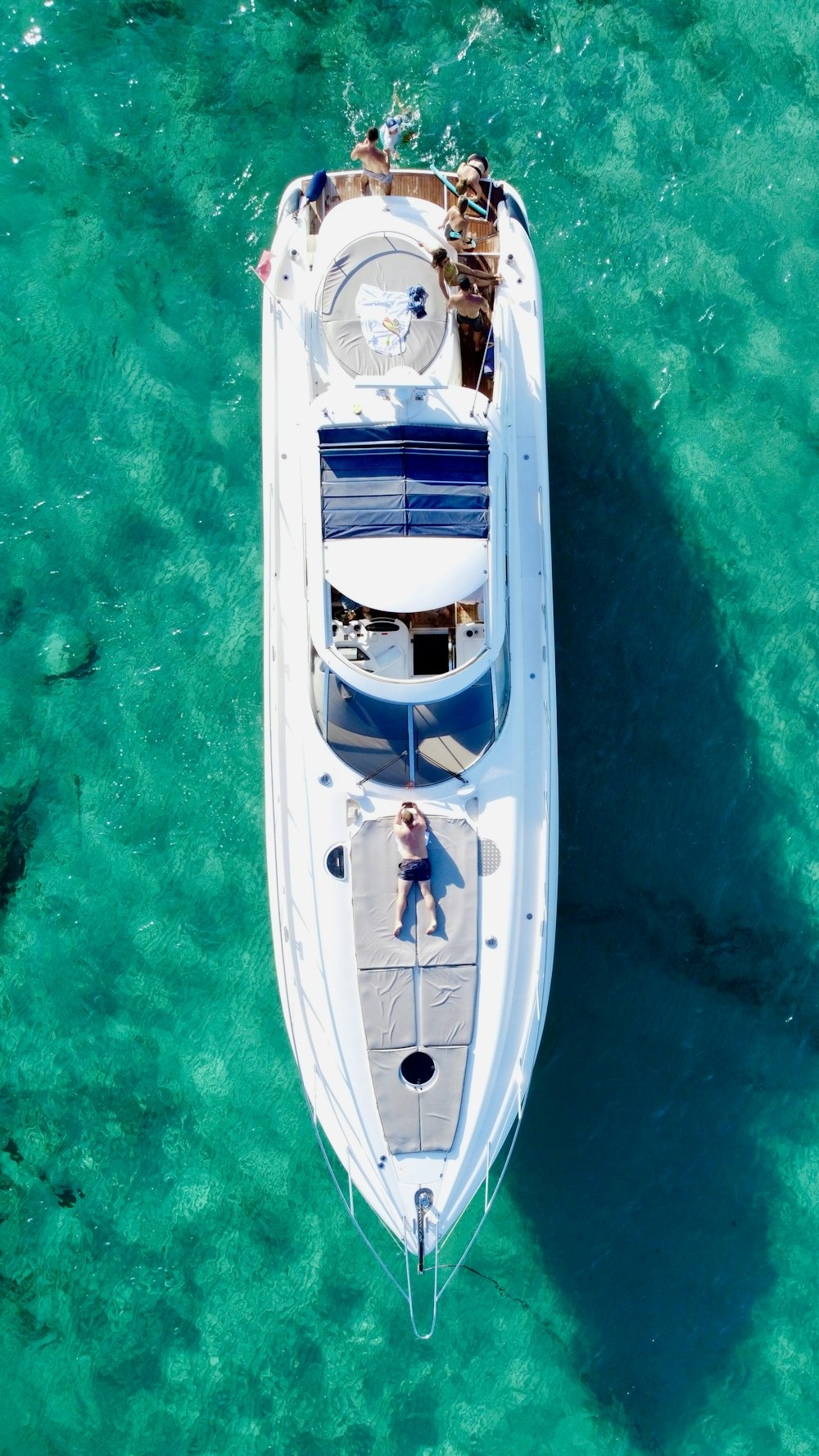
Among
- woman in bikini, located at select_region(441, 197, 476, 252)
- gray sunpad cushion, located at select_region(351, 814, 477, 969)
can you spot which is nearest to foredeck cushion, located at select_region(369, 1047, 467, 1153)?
gray sunpad cushion, located at select_region(351, 814, 477, 969)

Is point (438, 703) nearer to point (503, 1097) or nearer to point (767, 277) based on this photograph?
point (503, 1097)

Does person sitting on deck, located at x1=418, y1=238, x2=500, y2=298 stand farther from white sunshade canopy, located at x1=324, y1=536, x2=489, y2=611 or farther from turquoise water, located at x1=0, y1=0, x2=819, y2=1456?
white sunshade canopy, located at x1=324, y1=536, x2=489, y2=611

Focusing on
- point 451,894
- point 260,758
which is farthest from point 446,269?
point 451,894

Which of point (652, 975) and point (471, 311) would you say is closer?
point (471, 311)

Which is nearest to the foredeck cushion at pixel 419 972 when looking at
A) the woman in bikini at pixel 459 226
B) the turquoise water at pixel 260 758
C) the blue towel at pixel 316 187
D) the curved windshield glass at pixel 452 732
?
the curved windshield glass at pixel 452 732

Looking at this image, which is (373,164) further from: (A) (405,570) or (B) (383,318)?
(A) (405,570)

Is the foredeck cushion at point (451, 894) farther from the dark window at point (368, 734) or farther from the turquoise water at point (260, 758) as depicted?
the turquoise water at point (260, 758)
